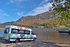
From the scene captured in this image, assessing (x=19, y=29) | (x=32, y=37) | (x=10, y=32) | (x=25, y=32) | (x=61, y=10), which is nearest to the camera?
(x=61, y=10)

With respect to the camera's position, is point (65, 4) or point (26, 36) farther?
point (26, 36)

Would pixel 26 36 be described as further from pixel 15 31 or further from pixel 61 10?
pixel 61 10

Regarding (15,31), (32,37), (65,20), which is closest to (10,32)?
(15,31)

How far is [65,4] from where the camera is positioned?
33.5 feet

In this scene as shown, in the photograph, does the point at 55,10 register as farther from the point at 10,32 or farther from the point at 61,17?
the point at 10,32

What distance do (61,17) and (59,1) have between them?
6.99 ft

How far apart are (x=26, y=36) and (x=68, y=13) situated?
8744 millimetres

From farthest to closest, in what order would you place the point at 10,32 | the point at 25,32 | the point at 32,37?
the point at 32,37
the point at 25,32
the point at 10,32

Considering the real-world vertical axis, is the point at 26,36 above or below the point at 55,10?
below

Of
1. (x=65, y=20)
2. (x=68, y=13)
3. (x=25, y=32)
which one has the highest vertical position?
(x=68, y=13)

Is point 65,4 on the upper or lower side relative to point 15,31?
upper

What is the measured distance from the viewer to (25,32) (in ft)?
49.9

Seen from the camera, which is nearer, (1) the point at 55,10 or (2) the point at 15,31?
(1) the point at 55,10

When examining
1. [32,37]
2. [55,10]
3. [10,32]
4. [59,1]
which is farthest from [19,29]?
[59,1]
